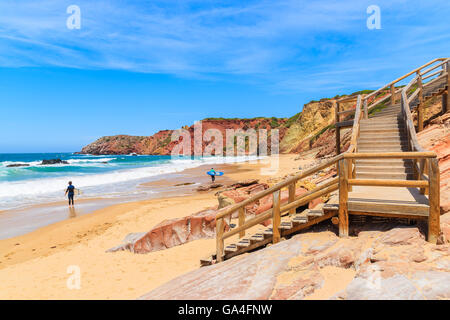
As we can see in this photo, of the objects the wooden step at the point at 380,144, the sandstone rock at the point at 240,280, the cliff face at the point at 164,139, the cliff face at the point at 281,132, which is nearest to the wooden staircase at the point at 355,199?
the wooden step at the point at 380,144

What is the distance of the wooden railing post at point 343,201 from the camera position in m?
5.17

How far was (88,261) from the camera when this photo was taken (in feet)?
28.6

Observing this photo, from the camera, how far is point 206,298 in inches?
166

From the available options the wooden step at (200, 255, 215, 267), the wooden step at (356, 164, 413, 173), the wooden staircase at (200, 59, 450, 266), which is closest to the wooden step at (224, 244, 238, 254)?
the wooden staircase at (200, 59, 450, 266)

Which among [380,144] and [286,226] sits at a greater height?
[380,144]

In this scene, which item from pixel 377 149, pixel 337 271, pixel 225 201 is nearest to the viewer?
pixel 337 271

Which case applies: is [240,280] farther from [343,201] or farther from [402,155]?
[402,155]

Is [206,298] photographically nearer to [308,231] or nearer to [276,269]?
[276,269]

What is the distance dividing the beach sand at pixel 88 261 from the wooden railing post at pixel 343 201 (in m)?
4.01

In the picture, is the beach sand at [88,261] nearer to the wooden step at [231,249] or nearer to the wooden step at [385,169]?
the wooden step at [231,249]

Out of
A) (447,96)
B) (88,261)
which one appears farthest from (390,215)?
(447,96)

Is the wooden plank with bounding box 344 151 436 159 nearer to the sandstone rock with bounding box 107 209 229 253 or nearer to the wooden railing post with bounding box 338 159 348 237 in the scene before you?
the wooden railing post with bounding box 338 159 348 237

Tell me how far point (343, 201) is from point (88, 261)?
7.55m
